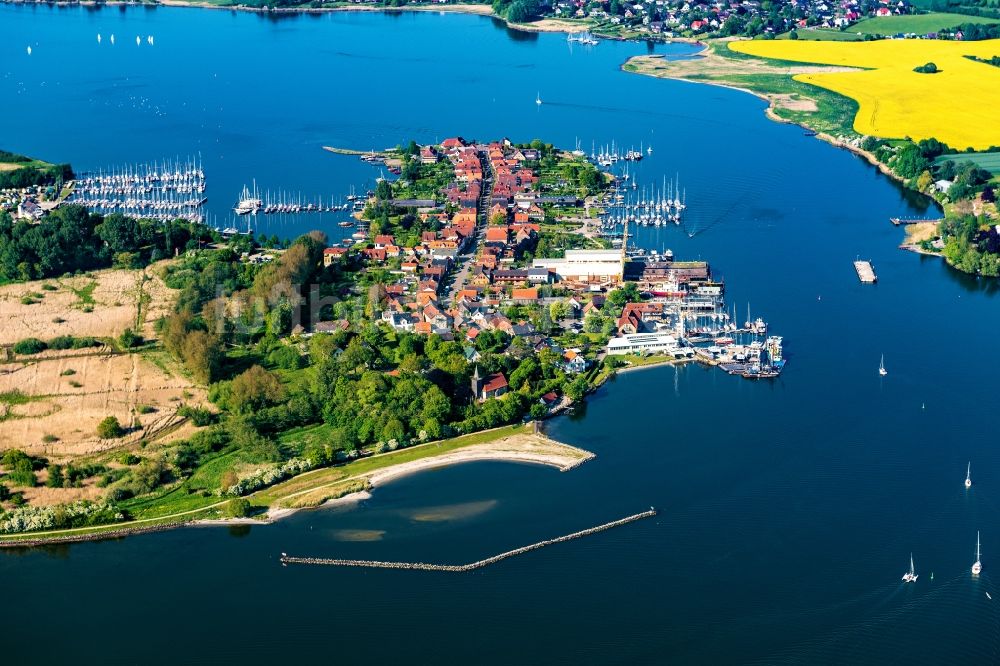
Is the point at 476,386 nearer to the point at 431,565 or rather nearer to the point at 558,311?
the point at 558,311

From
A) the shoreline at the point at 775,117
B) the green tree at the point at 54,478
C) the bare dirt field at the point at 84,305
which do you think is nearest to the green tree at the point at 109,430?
the green tree at the point at 54,478

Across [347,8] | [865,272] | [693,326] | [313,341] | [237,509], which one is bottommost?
[237,509]

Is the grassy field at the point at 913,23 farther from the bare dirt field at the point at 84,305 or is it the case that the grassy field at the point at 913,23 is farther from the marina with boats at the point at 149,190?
the bare dirt field at the point at 84,305

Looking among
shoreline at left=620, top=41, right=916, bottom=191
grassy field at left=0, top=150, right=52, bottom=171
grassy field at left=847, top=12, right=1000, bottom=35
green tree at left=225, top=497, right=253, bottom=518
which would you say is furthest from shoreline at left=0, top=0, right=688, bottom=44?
green tree at left=225, top=497, right=253, bottom=518

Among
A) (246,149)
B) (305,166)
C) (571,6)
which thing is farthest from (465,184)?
(571,6)

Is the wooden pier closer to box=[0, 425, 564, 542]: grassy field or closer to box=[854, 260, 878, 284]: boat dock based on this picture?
box=[0, 425, 564, 542]: grassy field

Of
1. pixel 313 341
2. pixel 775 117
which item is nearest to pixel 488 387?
pixel 313 341
